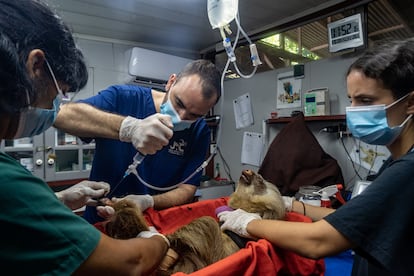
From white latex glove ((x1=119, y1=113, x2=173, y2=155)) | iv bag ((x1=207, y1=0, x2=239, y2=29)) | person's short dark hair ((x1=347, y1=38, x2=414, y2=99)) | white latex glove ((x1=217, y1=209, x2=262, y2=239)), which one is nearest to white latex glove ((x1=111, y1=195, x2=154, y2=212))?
white latex glove ((x1=119, y1=113, x2=173, y2=155))

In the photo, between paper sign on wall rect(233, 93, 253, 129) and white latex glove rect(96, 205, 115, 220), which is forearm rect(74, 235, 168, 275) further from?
paper sign on wall rect(233, 93, 253, 129)

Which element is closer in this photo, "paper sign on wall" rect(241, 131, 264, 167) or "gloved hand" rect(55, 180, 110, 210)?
"gloved hand" rect(55, 180, 110, 210)

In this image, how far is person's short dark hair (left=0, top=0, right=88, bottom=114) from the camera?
1.47 feet

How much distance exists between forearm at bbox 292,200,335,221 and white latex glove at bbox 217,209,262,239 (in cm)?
38

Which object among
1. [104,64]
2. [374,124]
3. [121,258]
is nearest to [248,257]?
[121,258]

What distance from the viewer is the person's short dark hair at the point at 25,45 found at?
0.45m

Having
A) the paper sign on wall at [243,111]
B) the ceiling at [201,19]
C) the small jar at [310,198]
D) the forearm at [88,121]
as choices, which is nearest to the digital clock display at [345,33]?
the ceiling at [201,19]

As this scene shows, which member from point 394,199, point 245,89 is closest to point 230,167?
point 245,89

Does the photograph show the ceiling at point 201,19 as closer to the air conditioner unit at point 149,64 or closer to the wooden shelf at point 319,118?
the air conditioner unit at point 149,64

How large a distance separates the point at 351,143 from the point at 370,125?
48.9 inches

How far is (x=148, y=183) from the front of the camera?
4.38 feet

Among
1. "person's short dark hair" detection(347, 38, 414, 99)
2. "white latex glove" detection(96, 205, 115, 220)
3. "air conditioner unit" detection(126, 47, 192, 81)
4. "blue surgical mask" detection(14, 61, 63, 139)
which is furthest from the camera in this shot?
"air conditioner unit" detection(126, 47, 192, 81)

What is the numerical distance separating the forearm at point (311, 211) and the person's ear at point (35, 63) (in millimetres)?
1119

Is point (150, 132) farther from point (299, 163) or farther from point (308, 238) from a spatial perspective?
point (299, 163)
